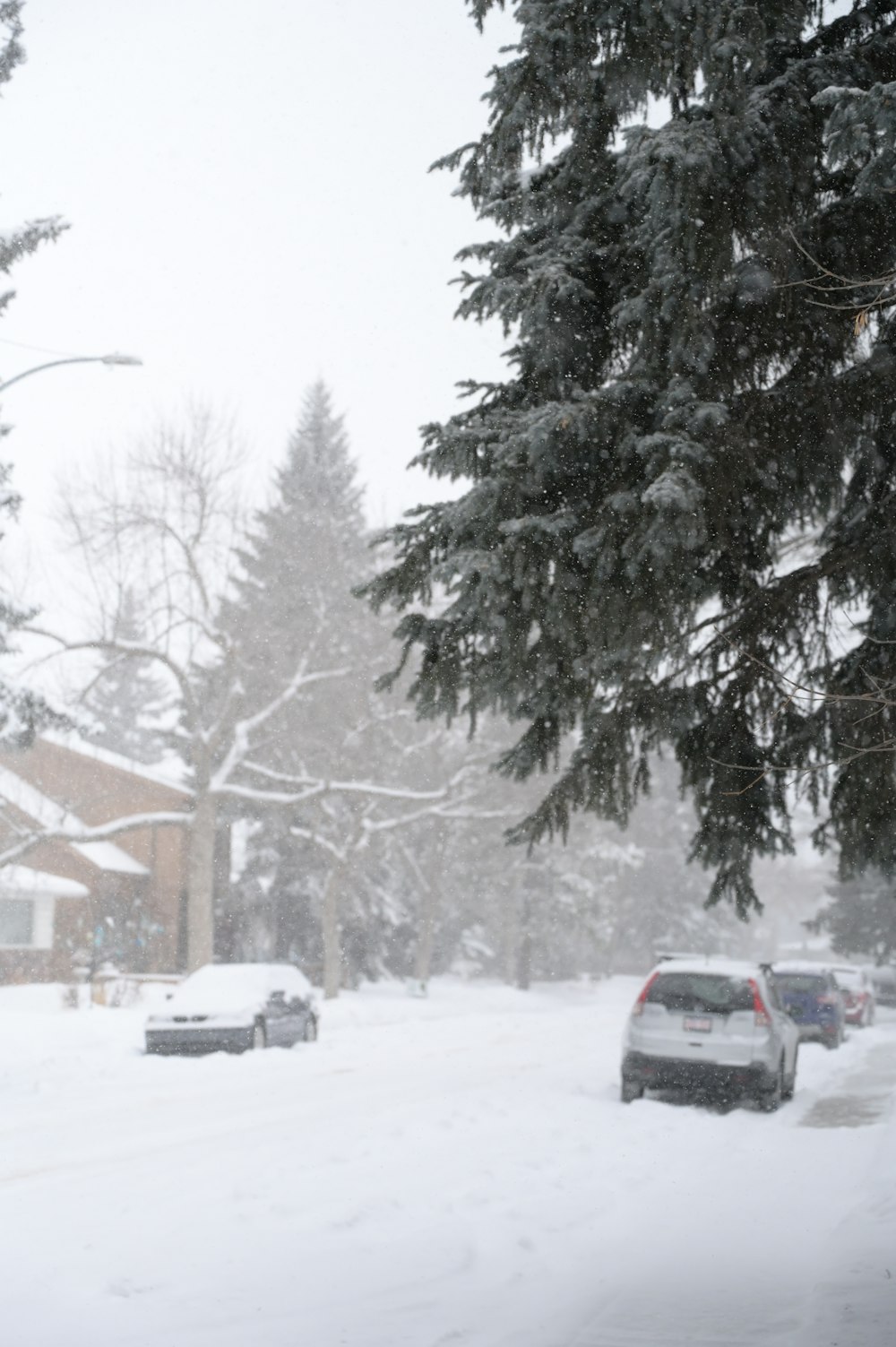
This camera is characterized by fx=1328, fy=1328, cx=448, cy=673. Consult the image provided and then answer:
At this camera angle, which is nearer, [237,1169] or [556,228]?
[556,228]

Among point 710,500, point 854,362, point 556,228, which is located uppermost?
point 556,228

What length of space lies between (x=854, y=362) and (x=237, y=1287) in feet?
21.1

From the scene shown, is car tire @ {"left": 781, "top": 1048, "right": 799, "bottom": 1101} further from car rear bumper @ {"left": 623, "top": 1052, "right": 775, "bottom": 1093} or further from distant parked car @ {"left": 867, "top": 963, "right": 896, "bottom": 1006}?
distant parked car @ {"left": 867, "top": 963, "right": 896, "bottom": 1006}

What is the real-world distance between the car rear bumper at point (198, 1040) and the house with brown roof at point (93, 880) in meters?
15.9

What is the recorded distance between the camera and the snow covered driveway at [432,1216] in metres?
5.82

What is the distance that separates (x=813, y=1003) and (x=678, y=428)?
59.5 feet

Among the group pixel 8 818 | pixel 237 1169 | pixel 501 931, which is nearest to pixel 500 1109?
pixel 237 1169

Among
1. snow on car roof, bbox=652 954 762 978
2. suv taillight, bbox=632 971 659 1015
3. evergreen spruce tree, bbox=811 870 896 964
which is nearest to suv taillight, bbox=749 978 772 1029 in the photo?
snow on car roof, bbox=652 954 762 978

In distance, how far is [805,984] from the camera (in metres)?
23.5

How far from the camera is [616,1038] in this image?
82.6ft

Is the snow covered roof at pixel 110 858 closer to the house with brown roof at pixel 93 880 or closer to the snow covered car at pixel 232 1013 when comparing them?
the house with brown roof at pixel 93 880

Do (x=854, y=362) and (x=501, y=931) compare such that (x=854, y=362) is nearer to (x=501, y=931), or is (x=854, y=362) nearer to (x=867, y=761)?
(x=867, y=761)

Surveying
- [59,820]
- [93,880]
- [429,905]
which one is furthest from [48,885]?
[429,905]

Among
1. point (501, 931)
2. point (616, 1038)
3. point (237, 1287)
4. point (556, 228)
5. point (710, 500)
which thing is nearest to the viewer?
point (237, 1287)
